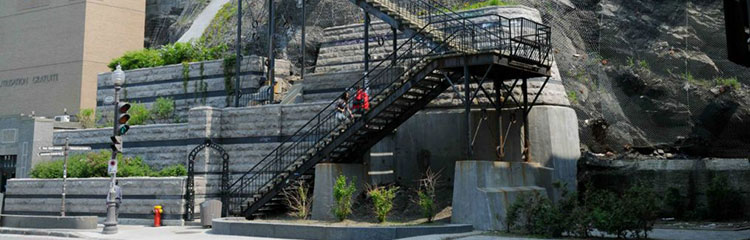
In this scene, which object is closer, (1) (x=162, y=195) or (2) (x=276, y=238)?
(2) (x=276, y=238)

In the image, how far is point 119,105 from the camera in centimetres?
2366

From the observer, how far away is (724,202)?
21797 millimetres

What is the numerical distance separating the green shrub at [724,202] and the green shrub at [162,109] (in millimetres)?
24120

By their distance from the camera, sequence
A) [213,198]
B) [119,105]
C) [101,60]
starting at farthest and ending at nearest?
[101,60] → [213,198] → [119,105]

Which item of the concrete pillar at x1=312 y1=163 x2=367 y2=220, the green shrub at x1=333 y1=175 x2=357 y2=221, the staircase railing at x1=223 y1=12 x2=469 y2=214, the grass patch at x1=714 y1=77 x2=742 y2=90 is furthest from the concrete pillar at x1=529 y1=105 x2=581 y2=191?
the green shrub at x1=333 y1=175 x2=357 y2=221

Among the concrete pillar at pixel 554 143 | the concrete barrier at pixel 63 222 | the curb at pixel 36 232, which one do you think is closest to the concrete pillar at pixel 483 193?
the concrete pillar at pixel 554 143

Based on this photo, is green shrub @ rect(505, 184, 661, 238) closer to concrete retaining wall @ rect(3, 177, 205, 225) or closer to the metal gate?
the metal gate

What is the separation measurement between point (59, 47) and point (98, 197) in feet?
67.8

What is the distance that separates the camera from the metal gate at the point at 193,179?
27.2 meters

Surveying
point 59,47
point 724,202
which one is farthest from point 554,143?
point 59,47

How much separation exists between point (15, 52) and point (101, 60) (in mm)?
7850

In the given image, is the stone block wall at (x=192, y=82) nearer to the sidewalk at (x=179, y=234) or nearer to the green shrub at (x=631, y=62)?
the sidewalk at (x=179, y=234)

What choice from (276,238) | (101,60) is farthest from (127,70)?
(276,238)

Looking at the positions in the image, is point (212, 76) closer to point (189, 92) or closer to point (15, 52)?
point (189, 92)
